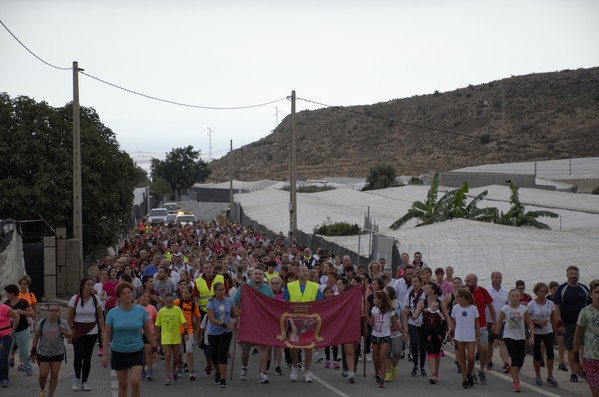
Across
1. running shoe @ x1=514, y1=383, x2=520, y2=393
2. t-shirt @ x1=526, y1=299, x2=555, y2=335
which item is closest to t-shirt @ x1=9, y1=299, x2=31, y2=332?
running shoe @ x1=514, y1=383, x2=520, y2=393

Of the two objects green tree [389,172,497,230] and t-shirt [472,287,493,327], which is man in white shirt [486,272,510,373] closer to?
t-shirt [472,287,493,327]

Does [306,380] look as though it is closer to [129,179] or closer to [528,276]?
[528,276]

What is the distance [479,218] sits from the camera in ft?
112

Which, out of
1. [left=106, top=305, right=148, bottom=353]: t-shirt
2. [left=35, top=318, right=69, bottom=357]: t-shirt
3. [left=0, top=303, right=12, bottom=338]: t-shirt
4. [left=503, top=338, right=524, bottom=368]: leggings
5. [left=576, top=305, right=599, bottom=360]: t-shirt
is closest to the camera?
[left=106, top=305, right=148, bottom=353]: t-shirt

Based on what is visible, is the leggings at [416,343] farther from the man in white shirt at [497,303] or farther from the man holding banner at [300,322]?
the man in white shirt at [497,303]

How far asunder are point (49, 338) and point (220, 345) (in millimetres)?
2667

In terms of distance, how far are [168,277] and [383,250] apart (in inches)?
396

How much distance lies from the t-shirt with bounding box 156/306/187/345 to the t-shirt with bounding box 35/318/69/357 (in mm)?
2142

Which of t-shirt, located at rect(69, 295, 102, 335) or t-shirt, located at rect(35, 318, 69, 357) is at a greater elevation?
t-shirt, located at rect(69, 295, 102, 335)

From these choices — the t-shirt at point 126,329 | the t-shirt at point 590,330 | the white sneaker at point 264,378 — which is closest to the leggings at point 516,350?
the t-shirt at point 590,330

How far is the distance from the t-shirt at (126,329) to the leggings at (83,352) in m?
2.07

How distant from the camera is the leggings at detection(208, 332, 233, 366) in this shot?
1302 cm

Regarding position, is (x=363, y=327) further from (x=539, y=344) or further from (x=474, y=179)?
(x=474, y=179)

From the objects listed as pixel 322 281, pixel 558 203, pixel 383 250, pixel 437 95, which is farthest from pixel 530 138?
pixel 322 281
